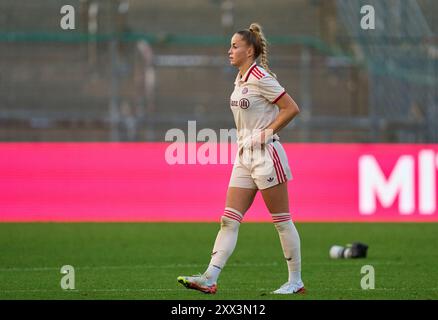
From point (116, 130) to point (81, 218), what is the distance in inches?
91.6

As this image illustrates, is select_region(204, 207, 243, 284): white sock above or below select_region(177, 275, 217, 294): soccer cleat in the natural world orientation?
above

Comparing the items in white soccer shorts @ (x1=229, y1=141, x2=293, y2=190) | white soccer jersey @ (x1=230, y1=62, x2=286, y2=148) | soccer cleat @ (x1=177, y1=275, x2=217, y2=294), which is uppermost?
white soccer jersey @ (x1=230, y1=62, x2=286, y2=148)

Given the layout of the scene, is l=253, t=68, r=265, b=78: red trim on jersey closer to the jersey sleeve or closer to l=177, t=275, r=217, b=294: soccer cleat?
the jersey sleeve

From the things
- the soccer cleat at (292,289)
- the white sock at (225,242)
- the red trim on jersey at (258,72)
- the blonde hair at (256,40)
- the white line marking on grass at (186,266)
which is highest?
the blonde hair at (256,40)

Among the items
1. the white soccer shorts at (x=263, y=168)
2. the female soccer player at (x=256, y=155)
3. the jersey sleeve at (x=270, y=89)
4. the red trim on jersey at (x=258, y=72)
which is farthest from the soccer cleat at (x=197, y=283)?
the red trim on jersey at (x=258, y=72)

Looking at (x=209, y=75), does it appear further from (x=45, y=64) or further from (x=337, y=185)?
(x=337, y=185)

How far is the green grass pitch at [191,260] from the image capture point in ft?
28.3

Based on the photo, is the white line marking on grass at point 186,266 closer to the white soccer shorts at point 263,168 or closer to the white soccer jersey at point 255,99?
the white soccer shorts at point 263,168

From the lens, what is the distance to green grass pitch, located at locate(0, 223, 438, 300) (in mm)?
8625

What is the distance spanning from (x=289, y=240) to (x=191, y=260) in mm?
3633

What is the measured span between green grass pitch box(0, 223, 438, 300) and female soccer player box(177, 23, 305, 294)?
1.09 ft

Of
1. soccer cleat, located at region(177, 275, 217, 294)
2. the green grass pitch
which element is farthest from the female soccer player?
the green grass pitch

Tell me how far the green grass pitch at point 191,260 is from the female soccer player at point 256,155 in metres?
0.33
